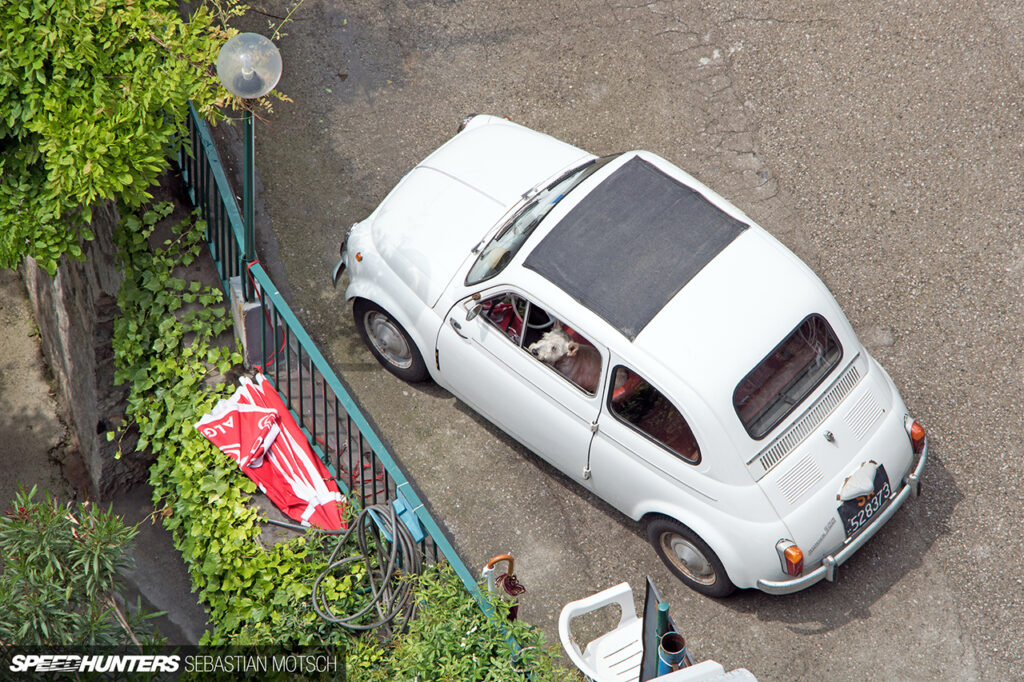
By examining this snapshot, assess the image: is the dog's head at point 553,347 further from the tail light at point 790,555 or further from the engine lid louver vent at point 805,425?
the tail light at point 790,555

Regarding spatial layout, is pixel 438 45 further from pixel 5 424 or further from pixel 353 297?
pixel 5 424

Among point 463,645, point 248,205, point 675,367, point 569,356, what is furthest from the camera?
point 569,356

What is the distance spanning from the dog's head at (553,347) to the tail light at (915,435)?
94.1 inches

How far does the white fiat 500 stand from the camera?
6164mm

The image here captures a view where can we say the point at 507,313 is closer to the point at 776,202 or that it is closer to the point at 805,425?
the point at 805,425

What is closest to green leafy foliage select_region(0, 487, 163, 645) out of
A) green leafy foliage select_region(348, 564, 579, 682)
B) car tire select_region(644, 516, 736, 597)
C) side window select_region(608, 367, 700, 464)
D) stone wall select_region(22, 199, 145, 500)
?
green leafy foliage select_region(348, 564, 579, 682)

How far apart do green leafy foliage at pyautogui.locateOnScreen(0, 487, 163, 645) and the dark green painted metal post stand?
2013mm

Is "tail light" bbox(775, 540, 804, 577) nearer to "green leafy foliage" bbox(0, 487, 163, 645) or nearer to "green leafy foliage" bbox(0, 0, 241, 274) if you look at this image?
"green leafy foliage" bbox(0, 487, 163, 645)

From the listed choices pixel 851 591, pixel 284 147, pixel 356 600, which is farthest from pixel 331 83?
pixel 851 591

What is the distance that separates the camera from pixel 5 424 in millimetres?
9414

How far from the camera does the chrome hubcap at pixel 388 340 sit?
7.46 metres

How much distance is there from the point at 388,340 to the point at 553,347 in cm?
162

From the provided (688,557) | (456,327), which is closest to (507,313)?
(456,327)

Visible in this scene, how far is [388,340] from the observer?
7602 millimetres
